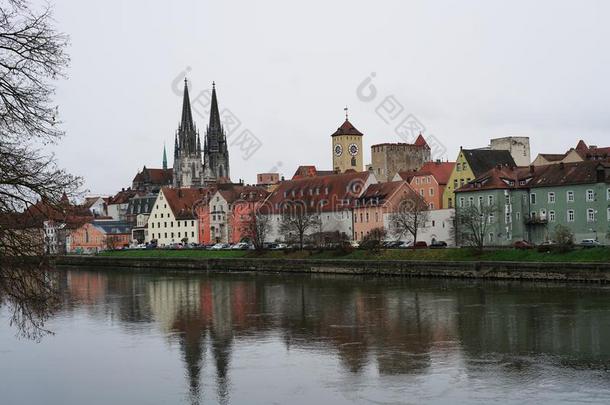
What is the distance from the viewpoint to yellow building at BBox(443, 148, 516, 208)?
238ft

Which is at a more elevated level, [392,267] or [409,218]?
[409,218]

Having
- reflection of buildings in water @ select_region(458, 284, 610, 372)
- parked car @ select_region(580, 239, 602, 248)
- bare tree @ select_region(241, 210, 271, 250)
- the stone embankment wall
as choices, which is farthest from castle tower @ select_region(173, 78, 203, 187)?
reflection of buildings in water @ select_region(458, 284, 610, 372)

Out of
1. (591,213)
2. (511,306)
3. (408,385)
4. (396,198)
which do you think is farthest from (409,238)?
(408,385)

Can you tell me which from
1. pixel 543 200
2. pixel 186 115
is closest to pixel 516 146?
pixel 543 200

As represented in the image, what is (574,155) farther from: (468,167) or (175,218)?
(175,218)

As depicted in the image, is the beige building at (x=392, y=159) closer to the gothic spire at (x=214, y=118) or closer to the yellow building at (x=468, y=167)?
the yellow building at (x=468, y=167)

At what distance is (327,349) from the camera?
27.0m

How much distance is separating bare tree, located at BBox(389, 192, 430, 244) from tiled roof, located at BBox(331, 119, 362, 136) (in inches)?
1904

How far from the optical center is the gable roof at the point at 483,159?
72750 millimetres

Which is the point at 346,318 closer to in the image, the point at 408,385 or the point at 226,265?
the point at 408,385

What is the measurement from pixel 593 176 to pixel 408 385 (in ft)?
132

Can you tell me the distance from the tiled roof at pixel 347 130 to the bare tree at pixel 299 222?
37597 millimetres

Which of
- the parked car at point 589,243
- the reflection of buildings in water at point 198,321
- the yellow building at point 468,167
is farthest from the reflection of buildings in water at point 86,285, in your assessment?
the yellow building at point 468,167

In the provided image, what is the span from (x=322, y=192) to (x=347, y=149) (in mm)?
35304
